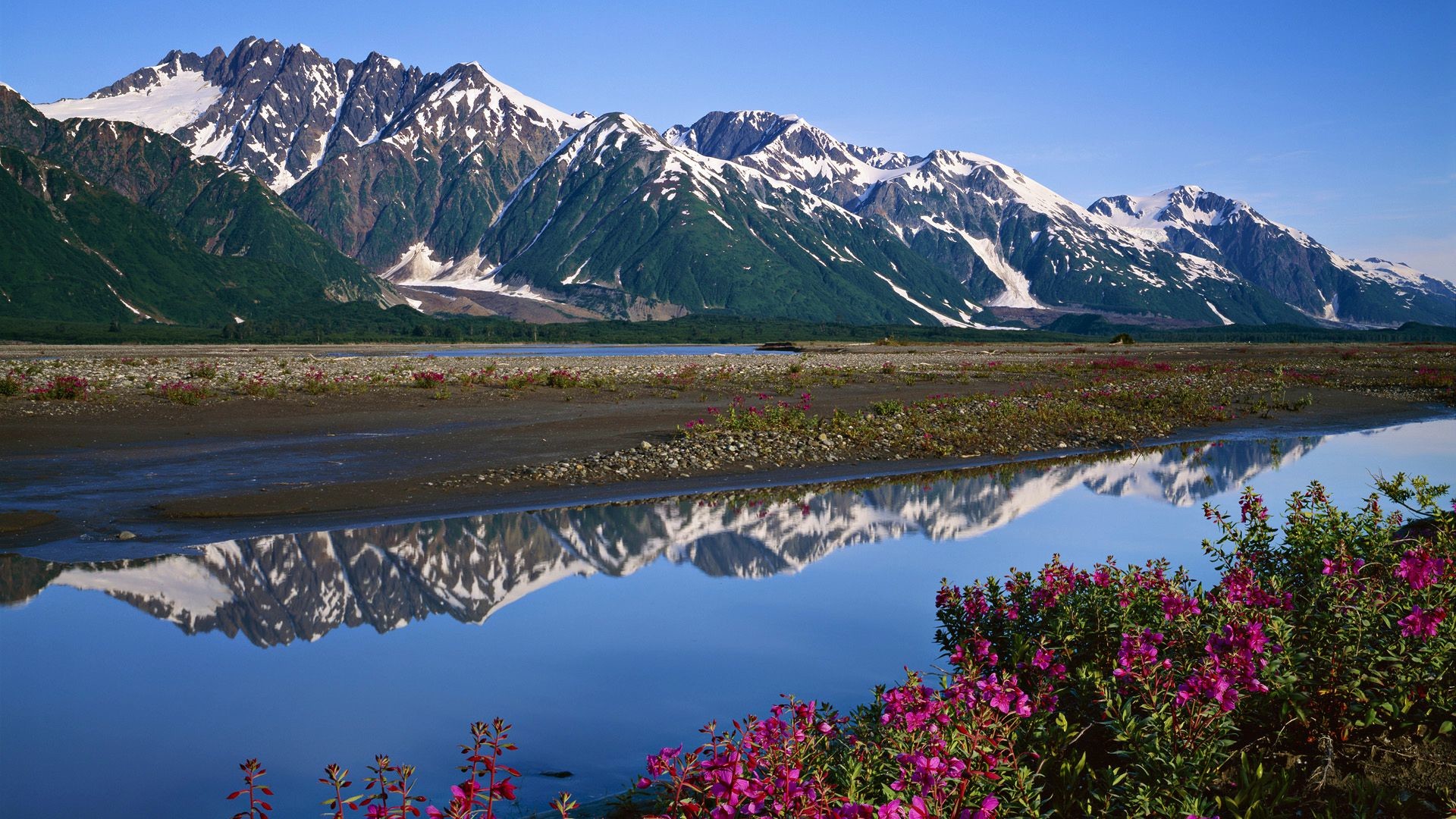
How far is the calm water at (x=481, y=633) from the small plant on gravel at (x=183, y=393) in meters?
24.0

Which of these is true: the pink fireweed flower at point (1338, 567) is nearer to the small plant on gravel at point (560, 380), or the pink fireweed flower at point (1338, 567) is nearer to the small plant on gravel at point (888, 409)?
the small plant on gravel at point (888, 409)

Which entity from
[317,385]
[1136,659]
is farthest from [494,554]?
[317,385]

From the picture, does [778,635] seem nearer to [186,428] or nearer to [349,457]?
[349,457]

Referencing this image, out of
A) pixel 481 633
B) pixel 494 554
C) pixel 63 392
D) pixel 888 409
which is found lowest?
pixel 481 633

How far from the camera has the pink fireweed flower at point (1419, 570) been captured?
744cm

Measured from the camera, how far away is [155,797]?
328 inches

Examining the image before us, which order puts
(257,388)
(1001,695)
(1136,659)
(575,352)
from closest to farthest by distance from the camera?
(1001,695), (1136,659), (257,388), (575,352)

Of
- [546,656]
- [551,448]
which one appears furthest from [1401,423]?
[546,656]

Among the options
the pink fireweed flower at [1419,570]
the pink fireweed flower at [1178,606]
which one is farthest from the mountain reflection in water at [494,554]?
the pink fireweed flower at [1419,570]

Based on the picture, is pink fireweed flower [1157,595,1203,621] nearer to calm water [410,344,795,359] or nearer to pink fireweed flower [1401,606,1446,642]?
pink fireweed flower [1401,606,1446,642]

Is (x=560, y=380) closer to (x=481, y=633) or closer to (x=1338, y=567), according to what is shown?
(x=481, y=633)

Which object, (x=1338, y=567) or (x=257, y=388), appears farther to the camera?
(x=257, y=388)

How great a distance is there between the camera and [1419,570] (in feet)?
24.6

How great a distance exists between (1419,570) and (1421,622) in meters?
1.22
